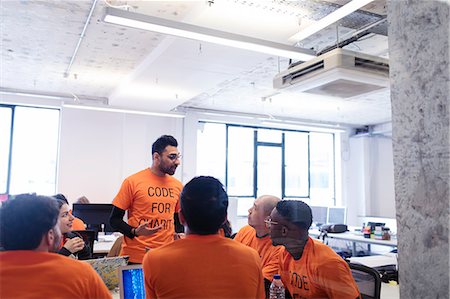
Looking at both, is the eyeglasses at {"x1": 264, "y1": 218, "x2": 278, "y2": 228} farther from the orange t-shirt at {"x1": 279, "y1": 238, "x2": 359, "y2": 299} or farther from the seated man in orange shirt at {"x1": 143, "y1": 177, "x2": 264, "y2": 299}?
the seated man in orange shirt at {"x1": 143, "y1": 177, "x2": 264, "y2": 299}

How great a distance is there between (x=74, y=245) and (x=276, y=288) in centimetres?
104

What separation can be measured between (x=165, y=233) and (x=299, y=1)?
6.77ft

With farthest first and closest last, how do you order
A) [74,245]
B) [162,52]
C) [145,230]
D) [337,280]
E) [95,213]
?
[95,213], [162,52], [145,230], [74,245], [337,280]

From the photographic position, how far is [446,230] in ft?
4.29

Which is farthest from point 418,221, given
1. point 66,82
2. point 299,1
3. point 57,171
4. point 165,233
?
point 57,171

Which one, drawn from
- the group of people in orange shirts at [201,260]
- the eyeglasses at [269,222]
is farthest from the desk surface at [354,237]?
the group of people in orange shirts at [201,260]

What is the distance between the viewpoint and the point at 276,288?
76.0 inches

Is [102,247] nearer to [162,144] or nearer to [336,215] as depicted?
[162,144]

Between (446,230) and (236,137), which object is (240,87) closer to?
(236,137)

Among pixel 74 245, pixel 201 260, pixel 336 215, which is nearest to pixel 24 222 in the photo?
pixel 201 260

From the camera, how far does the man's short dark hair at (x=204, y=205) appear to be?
1.35 m

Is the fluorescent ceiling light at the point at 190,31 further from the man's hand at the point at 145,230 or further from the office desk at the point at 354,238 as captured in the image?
the office desk at the point at 354,238

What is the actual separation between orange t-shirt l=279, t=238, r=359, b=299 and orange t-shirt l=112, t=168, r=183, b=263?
0.95 metres

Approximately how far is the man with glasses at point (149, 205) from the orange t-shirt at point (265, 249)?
17.7 inches
